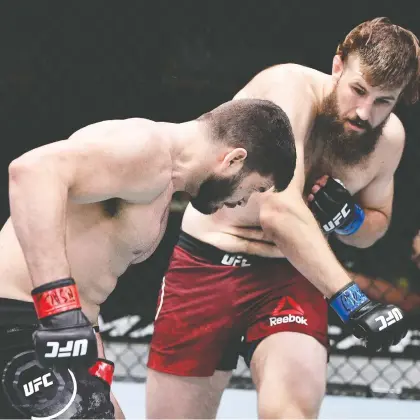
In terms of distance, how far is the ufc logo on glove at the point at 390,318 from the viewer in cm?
184

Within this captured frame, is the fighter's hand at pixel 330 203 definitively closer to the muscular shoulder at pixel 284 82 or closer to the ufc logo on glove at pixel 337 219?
the ufc logo on glove at pixel 337 219

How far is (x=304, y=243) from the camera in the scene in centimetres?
190

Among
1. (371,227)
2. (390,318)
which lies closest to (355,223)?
(371,227)

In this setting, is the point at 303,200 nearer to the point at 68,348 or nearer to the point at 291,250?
the point at 291,250

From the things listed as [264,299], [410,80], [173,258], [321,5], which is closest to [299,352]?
[264,299]

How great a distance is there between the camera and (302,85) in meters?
2.19

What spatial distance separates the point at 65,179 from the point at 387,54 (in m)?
0.95

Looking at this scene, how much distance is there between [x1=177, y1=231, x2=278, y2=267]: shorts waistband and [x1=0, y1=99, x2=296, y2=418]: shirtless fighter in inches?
17.3

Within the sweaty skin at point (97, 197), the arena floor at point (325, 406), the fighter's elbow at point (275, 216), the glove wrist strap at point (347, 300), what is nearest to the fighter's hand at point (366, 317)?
the glove wrist strap at point (347, 300)

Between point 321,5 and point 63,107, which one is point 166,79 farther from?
point 321,5

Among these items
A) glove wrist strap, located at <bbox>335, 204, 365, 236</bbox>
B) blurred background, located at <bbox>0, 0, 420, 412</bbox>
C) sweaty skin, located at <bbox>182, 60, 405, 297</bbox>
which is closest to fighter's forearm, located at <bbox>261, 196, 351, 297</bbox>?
sweaty skin, located at <bbox>182, 60, 405, 297</bbox>

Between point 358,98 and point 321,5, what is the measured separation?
1.69m

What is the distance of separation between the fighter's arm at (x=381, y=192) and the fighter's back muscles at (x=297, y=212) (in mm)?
280

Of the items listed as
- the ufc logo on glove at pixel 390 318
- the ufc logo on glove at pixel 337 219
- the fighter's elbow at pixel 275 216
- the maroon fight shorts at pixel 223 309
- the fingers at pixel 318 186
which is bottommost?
the maroon fight shorts at pixel 223 309
